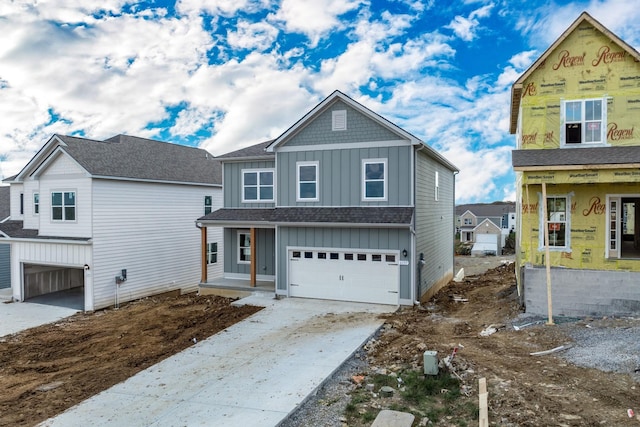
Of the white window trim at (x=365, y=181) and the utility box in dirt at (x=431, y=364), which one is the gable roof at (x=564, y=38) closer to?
the white window trim at (x=365, y=181)

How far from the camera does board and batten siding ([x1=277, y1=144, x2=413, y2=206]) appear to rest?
1536cm

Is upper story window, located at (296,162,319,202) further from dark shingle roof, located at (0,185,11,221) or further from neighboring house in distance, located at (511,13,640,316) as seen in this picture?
dark shingle roof, located at (0,185,11,221)

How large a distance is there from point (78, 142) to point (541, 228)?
19.6 metres

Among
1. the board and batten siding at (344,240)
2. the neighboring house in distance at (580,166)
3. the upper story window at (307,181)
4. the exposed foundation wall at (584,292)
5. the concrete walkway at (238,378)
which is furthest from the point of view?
the upper story window at (307,181)

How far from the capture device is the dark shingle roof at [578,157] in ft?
39.8

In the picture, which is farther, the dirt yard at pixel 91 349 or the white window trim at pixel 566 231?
the white window trim at pixel 566 231

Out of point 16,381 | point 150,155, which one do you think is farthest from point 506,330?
point 150,155

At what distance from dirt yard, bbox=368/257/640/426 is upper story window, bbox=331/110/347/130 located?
7.31 metres

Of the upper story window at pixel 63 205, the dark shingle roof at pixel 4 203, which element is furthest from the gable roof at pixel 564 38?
the dark shingle roof at pixel 4 203

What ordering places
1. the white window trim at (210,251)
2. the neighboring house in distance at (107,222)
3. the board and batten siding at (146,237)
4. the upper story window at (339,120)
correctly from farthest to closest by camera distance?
the white window trim at (210,251) → the board and batten siding at (146,237) → the neighboring house in distance at (107,222) → the upper story window at (339,120)

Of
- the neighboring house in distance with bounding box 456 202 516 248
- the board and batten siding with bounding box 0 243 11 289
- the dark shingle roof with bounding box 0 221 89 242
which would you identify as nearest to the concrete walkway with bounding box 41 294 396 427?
the dark shingle roof with bounding box 0 221 89 242

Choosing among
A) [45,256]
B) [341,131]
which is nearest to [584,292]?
[341,131]

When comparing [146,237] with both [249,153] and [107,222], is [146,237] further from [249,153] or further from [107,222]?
[249,153]

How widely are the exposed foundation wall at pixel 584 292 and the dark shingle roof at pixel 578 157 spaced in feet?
10.6
